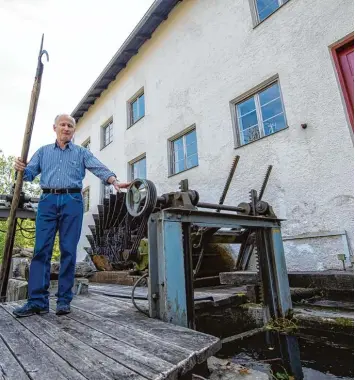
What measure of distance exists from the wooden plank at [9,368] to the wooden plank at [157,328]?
2.24 feet

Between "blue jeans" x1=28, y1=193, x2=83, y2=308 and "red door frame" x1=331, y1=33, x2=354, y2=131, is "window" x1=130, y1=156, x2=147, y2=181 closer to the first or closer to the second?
"red door frame" x1=331, y1=33, x2=354, y2=131

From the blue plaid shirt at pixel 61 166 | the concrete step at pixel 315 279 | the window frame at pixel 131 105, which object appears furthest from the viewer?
the window frame at pixel 131 105

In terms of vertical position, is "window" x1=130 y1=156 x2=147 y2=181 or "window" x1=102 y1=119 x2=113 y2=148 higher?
"window" x1=102 y1=119 x2=113 y2=148

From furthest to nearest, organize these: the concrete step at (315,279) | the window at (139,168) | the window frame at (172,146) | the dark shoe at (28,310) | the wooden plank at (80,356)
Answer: the window at (139,168)
the window frame at (172,146)
the concrete step at (315,279)
the dark shoe at (28,310)
the wooden plank at (80,356)

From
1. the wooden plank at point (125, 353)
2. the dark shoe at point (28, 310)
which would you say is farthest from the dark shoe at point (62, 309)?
the wooden plank at point (125, 353)

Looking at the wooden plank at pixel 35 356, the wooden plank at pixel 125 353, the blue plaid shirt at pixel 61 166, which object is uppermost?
A: the blue plaid shirt at pixel 61 166

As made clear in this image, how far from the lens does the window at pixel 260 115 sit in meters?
5.12

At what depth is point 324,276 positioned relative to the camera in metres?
3.20

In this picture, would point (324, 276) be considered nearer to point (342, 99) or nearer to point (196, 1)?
point (342, 99)

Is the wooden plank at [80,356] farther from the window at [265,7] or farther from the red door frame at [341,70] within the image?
the window at [265,7]

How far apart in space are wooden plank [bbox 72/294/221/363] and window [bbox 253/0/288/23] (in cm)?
615

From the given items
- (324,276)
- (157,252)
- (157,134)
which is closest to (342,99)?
(324,276)

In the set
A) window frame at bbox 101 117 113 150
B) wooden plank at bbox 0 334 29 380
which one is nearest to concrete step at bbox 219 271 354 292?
wooden plank at bbox 0 334 29 380

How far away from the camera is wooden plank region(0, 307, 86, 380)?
1056mm
